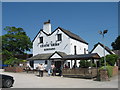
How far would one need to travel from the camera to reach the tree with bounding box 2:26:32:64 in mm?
40344

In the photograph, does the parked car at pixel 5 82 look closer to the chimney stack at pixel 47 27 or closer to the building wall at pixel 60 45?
the building wall at pixel 60 45

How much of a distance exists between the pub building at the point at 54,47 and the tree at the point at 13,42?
6.72 meters

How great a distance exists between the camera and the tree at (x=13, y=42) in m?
40.3

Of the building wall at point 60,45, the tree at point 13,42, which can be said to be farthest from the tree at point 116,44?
the tree at point 13,42

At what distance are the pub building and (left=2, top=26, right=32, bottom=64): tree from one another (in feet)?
22.1

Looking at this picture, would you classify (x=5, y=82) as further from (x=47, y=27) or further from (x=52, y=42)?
(x=47, y=27)

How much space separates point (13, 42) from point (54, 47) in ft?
38.6

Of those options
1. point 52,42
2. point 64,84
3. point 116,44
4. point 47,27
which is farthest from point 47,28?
point 116,44

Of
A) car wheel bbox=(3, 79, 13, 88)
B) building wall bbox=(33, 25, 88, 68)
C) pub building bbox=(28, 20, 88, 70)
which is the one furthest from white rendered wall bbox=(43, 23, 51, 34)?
car wheel bbox=(3, 79, 13, 88)

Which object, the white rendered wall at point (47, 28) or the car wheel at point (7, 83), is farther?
the white rendered wall at point (47, 28)

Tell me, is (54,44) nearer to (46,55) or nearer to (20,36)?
(46,55)

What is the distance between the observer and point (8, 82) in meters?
13.3

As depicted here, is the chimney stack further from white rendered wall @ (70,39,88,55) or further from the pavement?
the pavement

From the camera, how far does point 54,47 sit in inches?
1312
